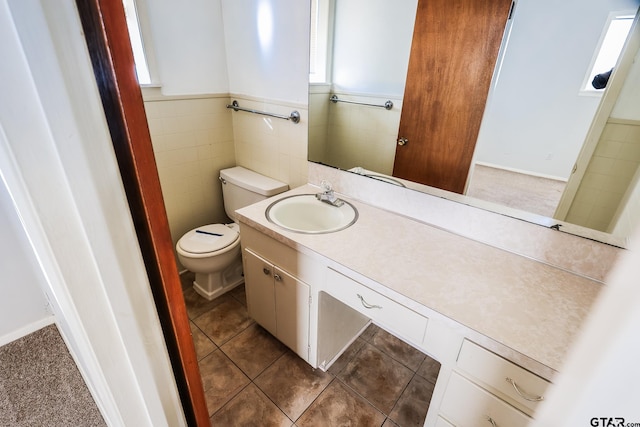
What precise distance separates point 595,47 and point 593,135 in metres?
0.25

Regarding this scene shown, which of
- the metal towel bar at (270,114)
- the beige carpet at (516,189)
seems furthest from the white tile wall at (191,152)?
the beige carpet at (516,189)

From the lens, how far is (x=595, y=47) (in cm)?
84

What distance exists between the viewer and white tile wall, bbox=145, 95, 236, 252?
1.79 meters

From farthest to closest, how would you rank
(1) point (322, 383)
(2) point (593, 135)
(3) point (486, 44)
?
(1) point (322, 383) < (3) point (486, 44) < (2) point (593, 135)

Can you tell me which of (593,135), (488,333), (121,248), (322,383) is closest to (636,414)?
(121,248)

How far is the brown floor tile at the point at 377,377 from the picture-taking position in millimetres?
1417

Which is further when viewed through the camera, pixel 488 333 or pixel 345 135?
pixel 345 135

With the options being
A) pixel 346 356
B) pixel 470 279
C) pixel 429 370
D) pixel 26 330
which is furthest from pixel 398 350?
pixel 26 330

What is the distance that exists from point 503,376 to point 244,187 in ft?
5.25

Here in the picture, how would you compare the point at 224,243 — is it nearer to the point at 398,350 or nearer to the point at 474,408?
the point at 398,350

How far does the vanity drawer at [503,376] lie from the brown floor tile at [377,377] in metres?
0.71

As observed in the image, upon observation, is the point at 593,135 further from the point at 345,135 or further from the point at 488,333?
the point at 345,135

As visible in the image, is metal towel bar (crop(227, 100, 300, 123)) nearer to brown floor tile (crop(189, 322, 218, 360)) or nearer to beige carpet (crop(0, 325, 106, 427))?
brown floor tile (crop(189, 322, 218, 360))

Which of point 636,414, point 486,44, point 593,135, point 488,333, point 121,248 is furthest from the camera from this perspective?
point 486,44
